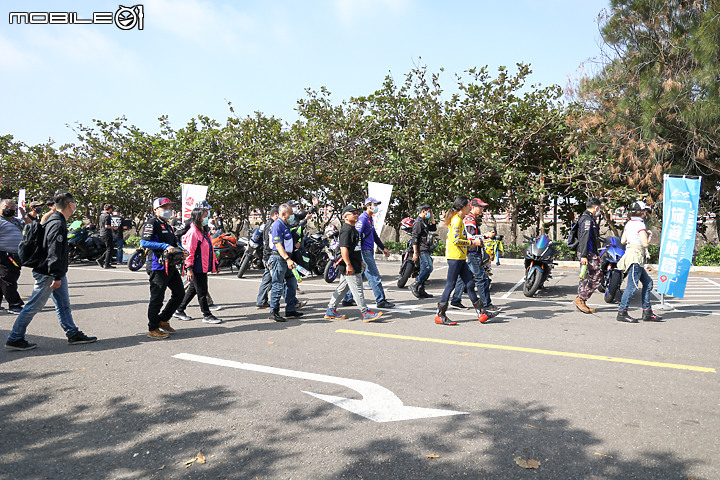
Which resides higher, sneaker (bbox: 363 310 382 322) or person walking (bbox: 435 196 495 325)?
person walking (bbox: 435 196 495 325)

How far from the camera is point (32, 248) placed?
5.56 metres

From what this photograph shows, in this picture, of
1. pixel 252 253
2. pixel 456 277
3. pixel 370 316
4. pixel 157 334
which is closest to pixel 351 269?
pixel 370 316

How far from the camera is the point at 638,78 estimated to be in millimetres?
15141

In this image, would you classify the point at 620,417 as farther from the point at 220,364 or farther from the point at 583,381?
the point at 220,364

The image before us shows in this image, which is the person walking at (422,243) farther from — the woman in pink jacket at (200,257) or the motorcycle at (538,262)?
the woman in pink jacket at (200,257)

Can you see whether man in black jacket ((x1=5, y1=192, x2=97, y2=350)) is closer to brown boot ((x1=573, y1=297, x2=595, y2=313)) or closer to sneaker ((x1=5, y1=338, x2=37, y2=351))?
sneaker ((x1=5, y1=338, x2=37, y2=351))

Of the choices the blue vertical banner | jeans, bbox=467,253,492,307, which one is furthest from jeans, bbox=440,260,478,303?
the blue vertical banner

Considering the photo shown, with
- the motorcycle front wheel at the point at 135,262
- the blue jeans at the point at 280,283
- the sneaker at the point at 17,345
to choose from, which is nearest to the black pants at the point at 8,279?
the sneaker at the point at 17,345

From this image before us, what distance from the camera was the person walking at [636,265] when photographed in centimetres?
726

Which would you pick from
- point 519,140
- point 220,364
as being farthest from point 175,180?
point 220,364

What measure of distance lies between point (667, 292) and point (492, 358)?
14.5 ft

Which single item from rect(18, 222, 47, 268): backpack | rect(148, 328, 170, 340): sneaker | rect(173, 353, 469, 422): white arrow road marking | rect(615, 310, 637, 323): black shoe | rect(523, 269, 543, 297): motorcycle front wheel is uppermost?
rect(18, 222, 47, 268): backpack

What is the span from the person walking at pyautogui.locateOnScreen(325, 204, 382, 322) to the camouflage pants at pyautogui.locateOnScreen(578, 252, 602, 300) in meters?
3.19

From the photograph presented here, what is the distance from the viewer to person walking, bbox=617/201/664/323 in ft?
23.8
